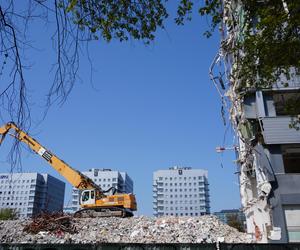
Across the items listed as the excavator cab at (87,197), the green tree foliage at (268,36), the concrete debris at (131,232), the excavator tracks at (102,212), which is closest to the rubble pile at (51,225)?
the concrete debris at (131,232)

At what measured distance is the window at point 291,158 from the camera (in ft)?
63.9

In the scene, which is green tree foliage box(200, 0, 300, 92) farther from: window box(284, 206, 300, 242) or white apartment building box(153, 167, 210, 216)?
white apartment building box(153, 167, 210, 216)

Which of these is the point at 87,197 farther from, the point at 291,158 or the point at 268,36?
the point at 268,36

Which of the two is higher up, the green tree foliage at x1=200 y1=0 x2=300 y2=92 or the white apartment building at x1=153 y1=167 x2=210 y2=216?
the white apartment building at x1=153 y1=167 x2=210 y2=216

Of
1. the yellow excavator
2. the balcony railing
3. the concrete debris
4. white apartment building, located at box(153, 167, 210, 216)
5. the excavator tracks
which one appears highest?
white apartment building, located at box(153, 167, 210, 216)

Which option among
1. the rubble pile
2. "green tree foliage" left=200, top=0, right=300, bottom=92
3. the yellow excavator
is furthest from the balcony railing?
the rubble pile

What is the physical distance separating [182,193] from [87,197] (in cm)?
10635

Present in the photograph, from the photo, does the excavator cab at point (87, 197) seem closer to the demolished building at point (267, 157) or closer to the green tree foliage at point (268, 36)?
the demolished building at point (267, 157)

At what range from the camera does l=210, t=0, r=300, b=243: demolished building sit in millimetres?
17672

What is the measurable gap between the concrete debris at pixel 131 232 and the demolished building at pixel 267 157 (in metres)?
1.82

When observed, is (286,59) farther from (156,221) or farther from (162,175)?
(162,175)

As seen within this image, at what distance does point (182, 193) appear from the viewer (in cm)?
12462

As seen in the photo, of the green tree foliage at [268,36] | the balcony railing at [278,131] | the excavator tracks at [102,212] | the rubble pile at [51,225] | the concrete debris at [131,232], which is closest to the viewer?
the green tree foliage at [268,36]

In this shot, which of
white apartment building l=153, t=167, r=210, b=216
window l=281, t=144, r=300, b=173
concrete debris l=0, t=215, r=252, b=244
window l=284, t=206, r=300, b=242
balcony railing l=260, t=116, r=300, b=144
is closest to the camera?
concrete debris l=0, t=215, r=252, b=244
